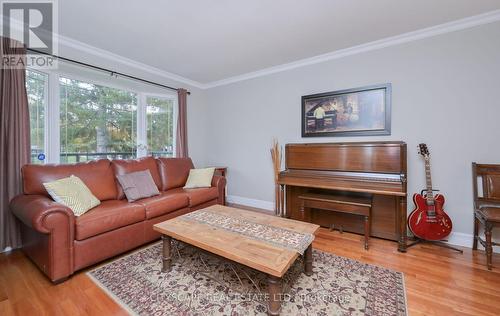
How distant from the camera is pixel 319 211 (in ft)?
9.66

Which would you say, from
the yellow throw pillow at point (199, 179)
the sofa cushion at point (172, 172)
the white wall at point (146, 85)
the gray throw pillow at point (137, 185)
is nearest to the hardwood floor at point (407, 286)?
the gray throw pillow at point (137, 185)

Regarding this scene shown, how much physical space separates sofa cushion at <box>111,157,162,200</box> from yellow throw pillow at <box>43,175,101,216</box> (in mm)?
503

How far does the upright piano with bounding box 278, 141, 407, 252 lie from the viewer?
2309mm

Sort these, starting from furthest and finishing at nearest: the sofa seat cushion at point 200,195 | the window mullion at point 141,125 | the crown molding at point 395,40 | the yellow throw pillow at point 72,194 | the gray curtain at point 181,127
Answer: the gray curtain at point 181,127 < the window mullion at point 141,125 < the sofa seat cushion at point 200,195 < the crown molding at point 395,40 < the yellow throw pillow at point 72,194

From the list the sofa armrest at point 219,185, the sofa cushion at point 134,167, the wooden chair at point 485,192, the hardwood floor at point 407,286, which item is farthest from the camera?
the sofa armrest at point 219,185

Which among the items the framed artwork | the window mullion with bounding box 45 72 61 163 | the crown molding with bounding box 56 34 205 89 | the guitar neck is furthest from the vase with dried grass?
the window mullion with bounding box 45 72 61 163

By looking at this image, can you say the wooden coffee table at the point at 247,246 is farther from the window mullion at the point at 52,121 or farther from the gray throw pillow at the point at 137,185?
the window mullion at the point at 52,121

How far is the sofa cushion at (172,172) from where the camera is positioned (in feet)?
10.4

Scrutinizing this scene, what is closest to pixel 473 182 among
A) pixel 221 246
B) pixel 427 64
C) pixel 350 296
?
pixel 427 64

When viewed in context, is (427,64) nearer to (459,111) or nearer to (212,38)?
(459,111)

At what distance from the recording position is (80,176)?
7.86 feet

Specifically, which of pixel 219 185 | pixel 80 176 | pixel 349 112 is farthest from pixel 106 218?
pixel 349 112

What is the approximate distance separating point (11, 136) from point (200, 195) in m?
2.05

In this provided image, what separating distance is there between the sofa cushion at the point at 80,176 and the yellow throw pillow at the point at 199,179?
97cm
